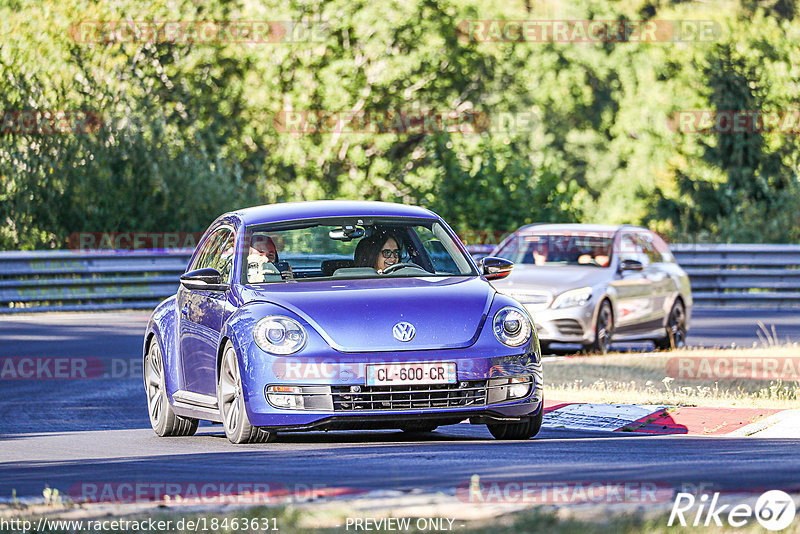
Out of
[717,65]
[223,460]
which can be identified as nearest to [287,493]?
[223,460]

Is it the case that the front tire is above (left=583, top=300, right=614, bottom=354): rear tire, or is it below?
above

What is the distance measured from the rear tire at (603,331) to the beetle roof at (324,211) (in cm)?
755

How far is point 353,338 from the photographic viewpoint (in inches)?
360

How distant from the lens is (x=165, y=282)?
25.6 meters

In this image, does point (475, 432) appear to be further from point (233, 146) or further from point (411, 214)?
point (233, 146)

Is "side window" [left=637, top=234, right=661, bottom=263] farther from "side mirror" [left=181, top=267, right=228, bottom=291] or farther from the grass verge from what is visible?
"side mirror" [left=181, top=267, right=228, bottom=291]

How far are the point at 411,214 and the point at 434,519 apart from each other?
4878mm

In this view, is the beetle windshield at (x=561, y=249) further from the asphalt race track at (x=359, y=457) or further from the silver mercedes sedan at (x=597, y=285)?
the asphalt race track at (x=359, y=457)

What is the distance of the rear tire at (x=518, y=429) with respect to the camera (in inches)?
391
